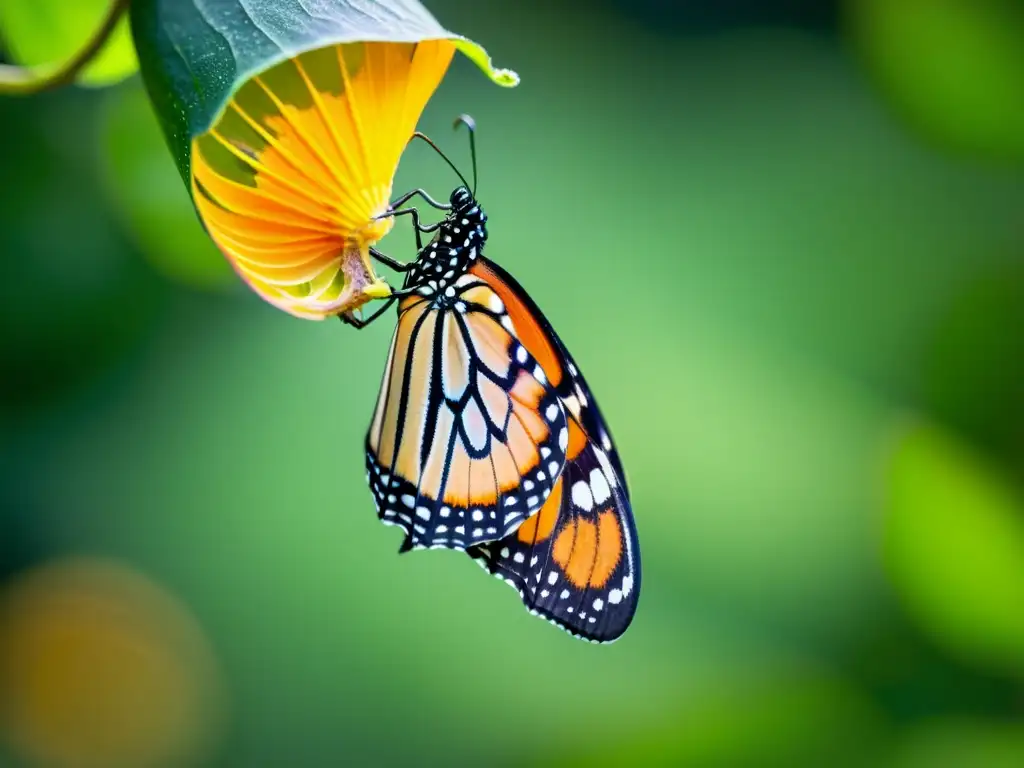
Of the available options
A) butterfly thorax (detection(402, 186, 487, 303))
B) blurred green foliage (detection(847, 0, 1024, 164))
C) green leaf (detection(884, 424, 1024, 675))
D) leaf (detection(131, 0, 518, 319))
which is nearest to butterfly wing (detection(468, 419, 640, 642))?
butterfly thorax (detection(402, 186, 487, 303))

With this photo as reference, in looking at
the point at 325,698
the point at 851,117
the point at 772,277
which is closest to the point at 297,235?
the point at 325,698

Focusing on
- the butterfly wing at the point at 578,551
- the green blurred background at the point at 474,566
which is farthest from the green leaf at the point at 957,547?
the butterfly wing at the point at 578,551

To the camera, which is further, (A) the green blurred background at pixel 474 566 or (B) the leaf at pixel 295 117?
(A) the green blurred background at pixel 474 566

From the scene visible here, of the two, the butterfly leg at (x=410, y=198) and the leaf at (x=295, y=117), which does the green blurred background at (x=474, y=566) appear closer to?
the butterfly leg at (x=410, y=198)

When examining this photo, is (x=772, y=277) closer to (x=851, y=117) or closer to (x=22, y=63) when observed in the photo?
(x=851, y=117)

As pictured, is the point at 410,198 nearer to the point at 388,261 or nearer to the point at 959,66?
the point at 388,261

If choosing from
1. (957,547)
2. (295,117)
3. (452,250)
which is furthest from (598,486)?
(957,547)

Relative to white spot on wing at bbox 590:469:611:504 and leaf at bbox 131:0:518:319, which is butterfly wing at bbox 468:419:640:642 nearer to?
white spot on wing at bbox 590:469:611:504
